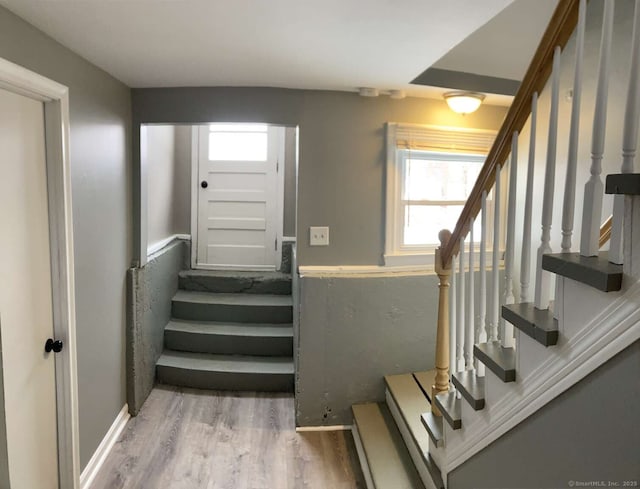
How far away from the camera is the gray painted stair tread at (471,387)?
4.65 feet

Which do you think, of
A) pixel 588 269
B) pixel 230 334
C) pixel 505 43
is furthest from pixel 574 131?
pixel 230 334

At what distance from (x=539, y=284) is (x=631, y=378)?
40 cm

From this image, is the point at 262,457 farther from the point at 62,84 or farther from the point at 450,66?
the point at 450,66

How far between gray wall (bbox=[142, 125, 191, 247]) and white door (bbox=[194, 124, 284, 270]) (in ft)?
0.53

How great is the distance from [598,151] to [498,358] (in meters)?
0.72

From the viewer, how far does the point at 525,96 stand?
125 cm

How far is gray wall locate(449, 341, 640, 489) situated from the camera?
816 mm

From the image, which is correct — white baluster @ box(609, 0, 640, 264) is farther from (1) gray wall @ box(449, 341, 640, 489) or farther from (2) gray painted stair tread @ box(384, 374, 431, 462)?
(2) gray painted stair tread @ box(384, 374, 431, 462)

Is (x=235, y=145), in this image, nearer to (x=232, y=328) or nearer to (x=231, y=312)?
(x=231, y=312)

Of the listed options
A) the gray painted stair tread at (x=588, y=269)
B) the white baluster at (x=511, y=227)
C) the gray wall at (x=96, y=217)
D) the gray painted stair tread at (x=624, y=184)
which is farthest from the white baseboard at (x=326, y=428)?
the gray painted stair tread at (x=624, y=184)

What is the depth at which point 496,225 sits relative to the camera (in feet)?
4.61

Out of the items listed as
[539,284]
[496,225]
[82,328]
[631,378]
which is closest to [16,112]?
[82,328]

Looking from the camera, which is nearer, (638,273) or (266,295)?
(638,273)

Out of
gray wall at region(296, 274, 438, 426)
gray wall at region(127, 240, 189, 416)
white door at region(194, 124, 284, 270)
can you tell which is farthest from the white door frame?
white door at region(194, 124, 284, 270)
